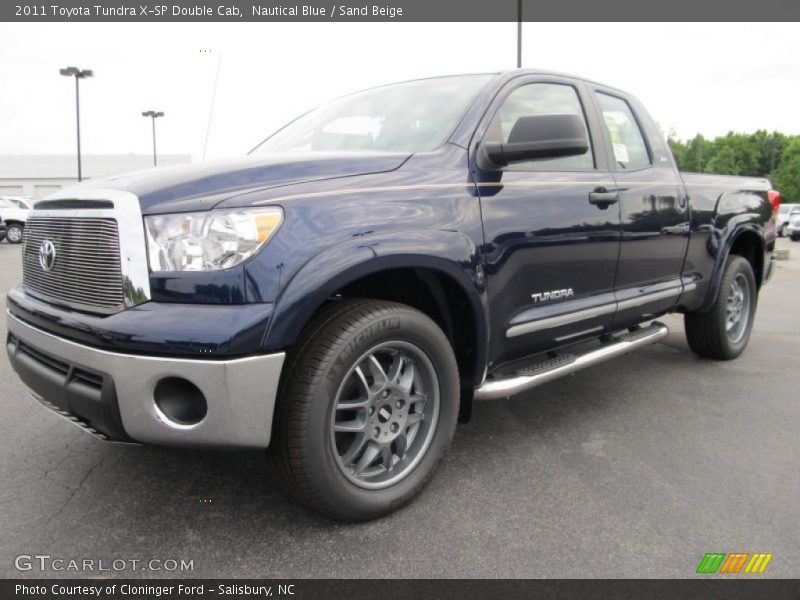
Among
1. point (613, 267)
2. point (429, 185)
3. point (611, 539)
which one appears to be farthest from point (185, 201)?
point (613, 267)

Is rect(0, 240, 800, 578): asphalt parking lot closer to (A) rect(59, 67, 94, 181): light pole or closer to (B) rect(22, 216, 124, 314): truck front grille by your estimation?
(B) rect(22, 216, 124, 314): truck front grille

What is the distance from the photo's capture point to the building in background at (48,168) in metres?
60.3

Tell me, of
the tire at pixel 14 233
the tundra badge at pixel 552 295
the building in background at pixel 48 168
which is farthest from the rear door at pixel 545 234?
the building in background at pixel 48 168

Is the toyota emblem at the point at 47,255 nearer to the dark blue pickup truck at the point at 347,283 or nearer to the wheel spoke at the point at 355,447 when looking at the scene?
the dark blue pickup truck at the point at 347,283

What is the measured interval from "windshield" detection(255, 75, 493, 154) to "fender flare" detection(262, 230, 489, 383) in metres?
0.53

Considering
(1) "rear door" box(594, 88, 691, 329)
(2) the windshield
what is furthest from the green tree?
(2) the windshield

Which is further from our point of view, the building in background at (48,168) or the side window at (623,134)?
the building in background at (48,168)

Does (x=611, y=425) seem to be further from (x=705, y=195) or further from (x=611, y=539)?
(x=705, y=195)

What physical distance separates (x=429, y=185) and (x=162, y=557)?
1.71 meters

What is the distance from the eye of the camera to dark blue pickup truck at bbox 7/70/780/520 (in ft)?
6.43

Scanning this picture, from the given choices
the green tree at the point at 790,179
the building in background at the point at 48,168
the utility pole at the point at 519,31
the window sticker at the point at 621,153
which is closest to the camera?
the window sticker at the point at 621,153

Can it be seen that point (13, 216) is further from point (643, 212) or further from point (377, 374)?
point (377, 374)

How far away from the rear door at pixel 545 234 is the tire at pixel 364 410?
1.43 ft

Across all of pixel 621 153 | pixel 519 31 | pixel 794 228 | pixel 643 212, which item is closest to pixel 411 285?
pixel 643 212
